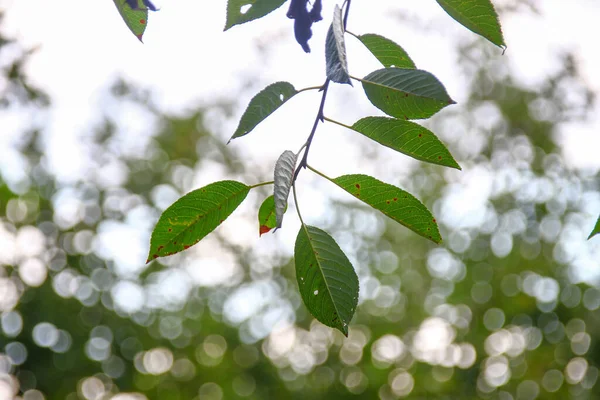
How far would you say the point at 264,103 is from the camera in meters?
0.54

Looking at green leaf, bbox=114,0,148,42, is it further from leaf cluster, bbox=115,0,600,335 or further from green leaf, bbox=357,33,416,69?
green leaf, bbox=357,33,416,69

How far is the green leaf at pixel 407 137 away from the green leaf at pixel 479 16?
10cm

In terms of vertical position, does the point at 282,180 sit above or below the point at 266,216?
above

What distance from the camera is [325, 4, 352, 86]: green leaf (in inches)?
16.2

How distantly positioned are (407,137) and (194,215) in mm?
210

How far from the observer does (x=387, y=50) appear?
63 centimetres

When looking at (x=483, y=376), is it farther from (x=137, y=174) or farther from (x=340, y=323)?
(x=340, y=323)

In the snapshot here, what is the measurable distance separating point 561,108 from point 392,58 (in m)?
8.36

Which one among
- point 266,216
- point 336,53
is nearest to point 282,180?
point 336,53

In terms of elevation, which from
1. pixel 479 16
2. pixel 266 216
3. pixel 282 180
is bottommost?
pixel 266 216

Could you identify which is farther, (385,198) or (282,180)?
(385,198)

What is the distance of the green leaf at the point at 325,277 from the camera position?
544 millimetres

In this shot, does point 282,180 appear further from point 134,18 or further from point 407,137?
point 134,18

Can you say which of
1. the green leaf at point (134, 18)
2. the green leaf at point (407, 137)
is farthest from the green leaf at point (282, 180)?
the green leaf at point (134, 18)
